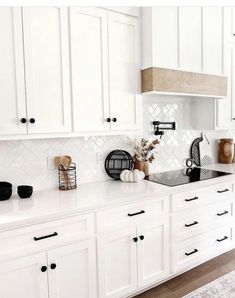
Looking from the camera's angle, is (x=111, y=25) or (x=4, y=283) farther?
(x=111, y=25)

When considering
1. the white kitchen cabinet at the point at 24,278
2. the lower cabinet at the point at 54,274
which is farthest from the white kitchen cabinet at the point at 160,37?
the white kitchen cabinet at the point at 24,278

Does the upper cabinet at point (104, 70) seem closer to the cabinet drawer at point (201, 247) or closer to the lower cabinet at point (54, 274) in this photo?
the lower cabinet at point (54, 274)

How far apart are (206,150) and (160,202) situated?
145cm

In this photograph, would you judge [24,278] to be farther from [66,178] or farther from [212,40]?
[212,40]

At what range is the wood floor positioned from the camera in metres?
2.21

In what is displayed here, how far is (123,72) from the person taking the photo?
2229 millimetres

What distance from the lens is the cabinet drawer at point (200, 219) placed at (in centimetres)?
229

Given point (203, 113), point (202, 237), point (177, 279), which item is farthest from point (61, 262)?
point (203, 113)

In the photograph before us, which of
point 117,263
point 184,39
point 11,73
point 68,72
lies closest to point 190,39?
point 184,39

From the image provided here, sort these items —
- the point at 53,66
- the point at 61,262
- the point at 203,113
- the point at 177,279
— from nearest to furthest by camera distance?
the point at 61,262
the point at 53,66
the point at 177,279
the point at 203,113

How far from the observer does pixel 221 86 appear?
274cm

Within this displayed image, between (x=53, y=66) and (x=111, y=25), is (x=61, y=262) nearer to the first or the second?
(x=53, y=66)

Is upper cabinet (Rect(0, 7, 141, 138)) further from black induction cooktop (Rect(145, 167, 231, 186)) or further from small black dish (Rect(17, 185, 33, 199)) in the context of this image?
black induction cooktop (Rect(145, 167, 231, 186))

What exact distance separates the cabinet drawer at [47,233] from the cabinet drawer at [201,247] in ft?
3.03
